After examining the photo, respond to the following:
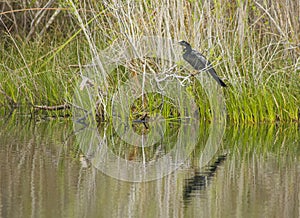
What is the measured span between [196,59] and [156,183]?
267cm

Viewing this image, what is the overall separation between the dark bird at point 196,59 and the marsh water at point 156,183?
0.68 meters

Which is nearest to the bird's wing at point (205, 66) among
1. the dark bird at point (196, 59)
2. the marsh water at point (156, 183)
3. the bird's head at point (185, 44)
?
the dark bird at point (196, 59)

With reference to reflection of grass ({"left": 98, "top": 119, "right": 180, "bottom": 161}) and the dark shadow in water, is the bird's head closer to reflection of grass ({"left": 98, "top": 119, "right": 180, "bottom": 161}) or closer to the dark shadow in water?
reflection of grass ({"left": 98, "top": 119, "right": 180, "bottom": 161})

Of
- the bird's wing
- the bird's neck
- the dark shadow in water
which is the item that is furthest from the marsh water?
the bird's neck

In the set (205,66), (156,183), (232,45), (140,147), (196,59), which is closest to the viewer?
(156,183)

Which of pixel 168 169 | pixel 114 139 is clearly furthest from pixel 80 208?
pixel 114 139

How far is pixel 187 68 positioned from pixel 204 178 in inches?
113

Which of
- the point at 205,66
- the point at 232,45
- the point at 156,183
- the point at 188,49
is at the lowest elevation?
the point at 156,183

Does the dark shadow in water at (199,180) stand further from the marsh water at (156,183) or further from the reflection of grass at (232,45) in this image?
the reflection of grass at (232,45)

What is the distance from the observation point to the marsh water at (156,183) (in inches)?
194

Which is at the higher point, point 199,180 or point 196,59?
point 196,59

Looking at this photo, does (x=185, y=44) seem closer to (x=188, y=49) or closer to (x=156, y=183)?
(x=188, y=49)

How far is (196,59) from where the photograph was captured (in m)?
8.39

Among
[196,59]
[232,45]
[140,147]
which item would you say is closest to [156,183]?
[140,147]
